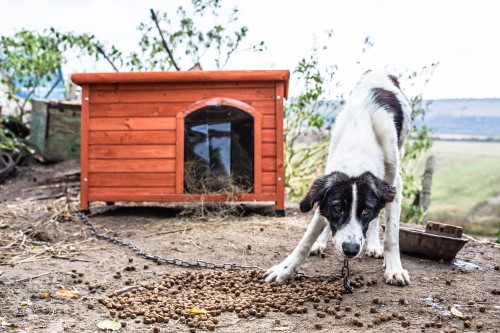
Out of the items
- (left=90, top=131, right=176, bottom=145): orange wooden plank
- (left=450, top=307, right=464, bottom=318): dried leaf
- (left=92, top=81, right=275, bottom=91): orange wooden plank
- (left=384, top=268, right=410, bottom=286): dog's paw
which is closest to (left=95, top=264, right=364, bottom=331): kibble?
(left=384, top=268, right=410, bottom=286): dog's paw

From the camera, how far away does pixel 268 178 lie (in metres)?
6.62

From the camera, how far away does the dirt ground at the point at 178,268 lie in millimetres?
3385

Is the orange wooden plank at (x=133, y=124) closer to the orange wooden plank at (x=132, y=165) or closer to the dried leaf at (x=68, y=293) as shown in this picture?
the orange wooden plank at (x=132, y=165)

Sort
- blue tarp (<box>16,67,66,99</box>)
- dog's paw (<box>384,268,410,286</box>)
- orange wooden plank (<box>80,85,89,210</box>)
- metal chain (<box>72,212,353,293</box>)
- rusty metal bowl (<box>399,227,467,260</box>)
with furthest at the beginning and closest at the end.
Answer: blue tarp (<box>16,67,66,99</box>) < orange wooden plank (<box>80,85,89,210</box>) < rusty metal bowl (<box>399,227,467,260</box>) < dog's paw (<box>384,268,410,286</box>) < metal chain (<box>72,212,353,293</box>)

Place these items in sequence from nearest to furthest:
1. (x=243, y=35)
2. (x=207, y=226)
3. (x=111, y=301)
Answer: (x=111, y=301) < (x=207, y=226) < (x=243, y=35)

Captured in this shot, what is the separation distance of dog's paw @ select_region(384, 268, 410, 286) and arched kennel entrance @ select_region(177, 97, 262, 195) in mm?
2646

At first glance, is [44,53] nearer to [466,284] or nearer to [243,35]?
[243,35]

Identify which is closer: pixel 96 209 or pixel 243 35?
pixel 96 209

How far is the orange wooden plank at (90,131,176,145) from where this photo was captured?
662 cm

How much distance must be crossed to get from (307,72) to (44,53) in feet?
16.7

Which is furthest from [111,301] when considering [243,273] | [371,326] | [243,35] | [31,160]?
[31,160]

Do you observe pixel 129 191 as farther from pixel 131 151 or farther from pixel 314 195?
pixel 314 195

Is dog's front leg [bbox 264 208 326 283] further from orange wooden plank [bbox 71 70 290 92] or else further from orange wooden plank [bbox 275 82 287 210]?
orange wooden plank [bbox 71 70 290 92]

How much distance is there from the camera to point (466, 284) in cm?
424
